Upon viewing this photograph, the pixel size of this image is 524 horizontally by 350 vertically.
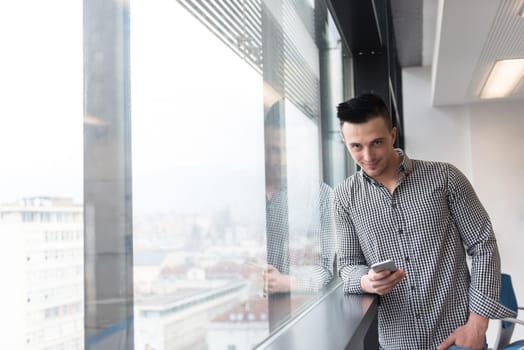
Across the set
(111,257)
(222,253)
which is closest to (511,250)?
(222,253)

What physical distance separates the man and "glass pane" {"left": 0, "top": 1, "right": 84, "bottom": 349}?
1.25m

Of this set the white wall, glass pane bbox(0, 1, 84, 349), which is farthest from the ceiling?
glass pane bbox(0, 1, 84, 349)

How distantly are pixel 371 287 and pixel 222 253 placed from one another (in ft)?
2.37

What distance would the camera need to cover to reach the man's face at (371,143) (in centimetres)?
189

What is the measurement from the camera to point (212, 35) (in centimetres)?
142

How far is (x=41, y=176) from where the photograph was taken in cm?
70

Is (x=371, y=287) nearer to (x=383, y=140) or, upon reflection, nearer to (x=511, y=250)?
(x=383, y=140)

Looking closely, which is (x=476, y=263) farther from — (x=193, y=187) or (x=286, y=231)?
(x=193, y=187)

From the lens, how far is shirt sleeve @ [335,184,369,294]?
207cm

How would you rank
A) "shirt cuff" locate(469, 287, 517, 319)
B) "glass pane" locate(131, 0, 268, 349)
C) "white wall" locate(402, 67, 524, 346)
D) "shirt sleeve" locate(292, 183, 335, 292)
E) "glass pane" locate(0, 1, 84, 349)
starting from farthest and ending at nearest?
"white wall" locate(402, 67, 524, 346), "shirt sleeve" locate(292, 183, 335, 292), "shirt cuff" locate(469, 287, 517, 319), "glass pane" locate(131, 0, 268, 349), "glass pane" locate(0, 1, 84, 349)

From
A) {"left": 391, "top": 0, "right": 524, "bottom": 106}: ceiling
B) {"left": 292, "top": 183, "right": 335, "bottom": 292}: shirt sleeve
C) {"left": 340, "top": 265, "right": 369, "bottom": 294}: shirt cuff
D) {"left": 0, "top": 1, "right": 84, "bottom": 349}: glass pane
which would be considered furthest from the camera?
{"left": 391, "top": 0, "right": 524, "bottom": 106}: ceiling

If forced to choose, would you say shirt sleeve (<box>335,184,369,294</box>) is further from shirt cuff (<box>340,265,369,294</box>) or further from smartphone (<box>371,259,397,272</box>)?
smartphone (<box>371,259,397,272</box>)

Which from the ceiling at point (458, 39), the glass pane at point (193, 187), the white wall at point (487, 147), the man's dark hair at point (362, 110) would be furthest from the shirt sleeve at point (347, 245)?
the white wall at point (487, 147)

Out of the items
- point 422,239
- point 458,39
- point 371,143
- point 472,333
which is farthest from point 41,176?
point 458,39
